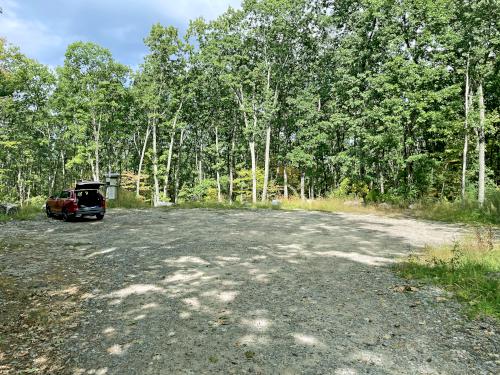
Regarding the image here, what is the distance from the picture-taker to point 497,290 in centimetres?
571

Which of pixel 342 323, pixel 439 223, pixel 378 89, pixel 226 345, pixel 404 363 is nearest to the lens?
pixel 404 363

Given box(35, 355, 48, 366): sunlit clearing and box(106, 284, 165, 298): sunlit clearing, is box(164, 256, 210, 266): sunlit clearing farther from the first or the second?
box(35, 355, 48, 366): sunlit clearing

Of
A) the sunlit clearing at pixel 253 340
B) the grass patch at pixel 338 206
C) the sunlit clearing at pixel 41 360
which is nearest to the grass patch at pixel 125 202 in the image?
the grass patch at pixel 338 206

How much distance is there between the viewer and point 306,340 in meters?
4.56

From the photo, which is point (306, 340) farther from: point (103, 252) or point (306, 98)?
point (306, 98)

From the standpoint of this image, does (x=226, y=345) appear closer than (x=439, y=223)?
Yes

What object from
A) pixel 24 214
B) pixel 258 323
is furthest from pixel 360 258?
pixel 24 214

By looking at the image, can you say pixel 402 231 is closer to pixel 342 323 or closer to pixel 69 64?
pixel 342 323

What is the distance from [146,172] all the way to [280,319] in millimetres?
43379

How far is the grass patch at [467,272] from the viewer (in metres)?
5.54

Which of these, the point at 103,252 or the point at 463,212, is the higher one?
the point at 463,212

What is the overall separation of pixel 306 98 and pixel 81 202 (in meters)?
23.0

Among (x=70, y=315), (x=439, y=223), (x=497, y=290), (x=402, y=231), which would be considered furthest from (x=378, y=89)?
(x=70, y=315)

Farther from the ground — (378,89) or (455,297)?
(378,89)
